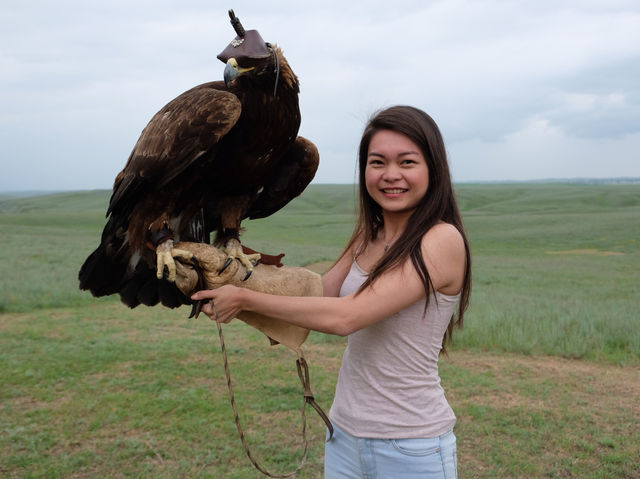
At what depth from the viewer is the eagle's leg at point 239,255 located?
2.54m

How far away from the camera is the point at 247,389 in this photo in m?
5.44

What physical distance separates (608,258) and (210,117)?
20.0 metres

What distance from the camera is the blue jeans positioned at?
6.26 ft

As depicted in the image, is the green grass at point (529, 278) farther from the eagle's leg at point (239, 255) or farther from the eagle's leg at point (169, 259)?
the eagle's leg at point (169, 259)

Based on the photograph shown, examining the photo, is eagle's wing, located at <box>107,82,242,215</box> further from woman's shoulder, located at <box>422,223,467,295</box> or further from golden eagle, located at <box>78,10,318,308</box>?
woman's shoulder, located at <box>422,223,467,295</box>

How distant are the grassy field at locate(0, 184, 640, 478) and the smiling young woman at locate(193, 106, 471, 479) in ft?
7.52

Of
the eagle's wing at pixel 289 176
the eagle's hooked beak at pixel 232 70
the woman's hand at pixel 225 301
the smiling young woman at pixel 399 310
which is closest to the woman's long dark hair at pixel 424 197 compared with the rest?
the smiling young woman at pixel 399 310

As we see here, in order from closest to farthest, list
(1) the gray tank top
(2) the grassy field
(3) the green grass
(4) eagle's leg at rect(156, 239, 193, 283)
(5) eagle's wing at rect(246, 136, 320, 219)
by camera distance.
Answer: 1. (1) the gray tank top
2. (4) eagle's leg at rect(156, 239, 193, 283)
3. (5) eagle's wing at rect(246, 136, 320, 219)
4. (2) the grassy field
5. (3) the green grass

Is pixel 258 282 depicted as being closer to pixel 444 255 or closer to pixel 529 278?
pixel 444 255

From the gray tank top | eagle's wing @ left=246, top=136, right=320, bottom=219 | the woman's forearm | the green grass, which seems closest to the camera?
the woman's forearm

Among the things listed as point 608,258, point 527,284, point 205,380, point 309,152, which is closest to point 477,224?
point 608,258

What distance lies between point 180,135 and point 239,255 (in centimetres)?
65

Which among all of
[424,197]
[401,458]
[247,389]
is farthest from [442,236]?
[247,389]

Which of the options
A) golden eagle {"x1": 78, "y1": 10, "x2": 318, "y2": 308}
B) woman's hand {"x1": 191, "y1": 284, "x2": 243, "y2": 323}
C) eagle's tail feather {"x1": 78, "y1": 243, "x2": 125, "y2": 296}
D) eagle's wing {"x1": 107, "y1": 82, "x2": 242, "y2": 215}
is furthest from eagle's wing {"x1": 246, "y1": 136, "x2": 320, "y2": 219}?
woman's hand {"x1": 191, "y1": 284, "x2": 243, "y2": 323}
